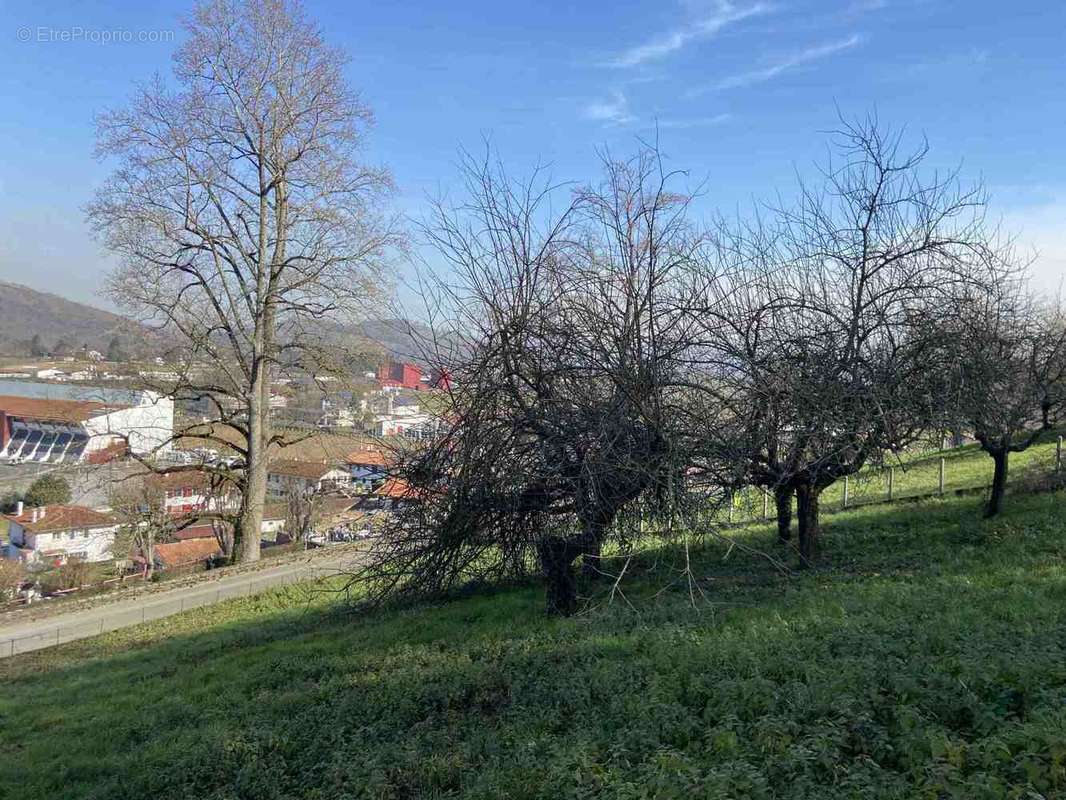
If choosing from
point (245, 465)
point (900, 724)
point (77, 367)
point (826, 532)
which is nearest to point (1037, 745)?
point (900, 724)

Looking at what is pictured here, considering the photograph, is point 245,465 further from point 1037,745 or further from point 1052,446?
point 1052,446

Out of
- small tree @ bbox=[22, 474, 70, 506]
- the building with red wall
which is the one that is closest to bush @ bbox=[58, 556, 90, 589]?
small tree @ bbox=[22, 474, 70, 506]

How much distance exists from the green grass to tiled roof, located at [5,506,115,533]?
24.8 m

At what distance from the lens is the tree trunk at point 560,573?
7621 millimetres

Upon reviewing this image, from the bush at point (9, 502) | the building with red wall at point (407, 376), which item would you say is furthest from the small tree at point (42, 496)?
the building with red wall at point (407, 376)

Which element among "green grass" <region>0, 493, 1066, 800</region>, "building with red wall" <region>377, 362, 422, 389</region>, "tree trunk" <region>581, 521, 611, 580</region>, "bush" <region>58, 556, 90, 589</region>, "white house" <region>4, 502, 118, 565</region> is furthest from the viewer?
"white house" <region>4, 502, 118, 565</region>

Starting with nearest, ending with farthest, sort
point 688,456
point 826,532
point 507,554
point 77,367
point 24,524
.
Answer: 1. point 688,456
2. point 507,554
3. point 826,532
4. point 77,367
5. point 24,524

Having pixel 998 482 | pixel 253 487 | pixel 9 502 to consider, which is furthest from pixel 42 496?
pixel 998 482

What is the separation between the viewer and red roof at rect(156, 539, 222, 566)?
3059 centimetres

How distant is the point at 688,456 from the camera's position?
6883mm

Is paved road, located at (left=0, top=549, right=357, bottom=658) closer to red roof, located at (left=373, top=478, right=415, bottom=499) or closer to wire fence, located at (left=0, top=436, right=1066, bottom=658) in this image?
wire fence, located at (left=0, top=436, right=1066, bottom=658)

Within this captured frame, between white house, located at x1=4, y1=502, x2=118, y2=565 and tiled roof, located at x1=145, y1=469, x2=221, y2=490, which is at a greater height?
tiled roof, located at x1=145, y1=469, x2=221, y2=490

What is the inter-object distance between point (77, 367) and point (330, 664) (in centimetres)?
1273

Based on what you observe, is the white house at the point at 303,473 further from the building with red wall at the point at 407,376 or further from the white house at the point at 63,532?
the white house at the point at 63,532
